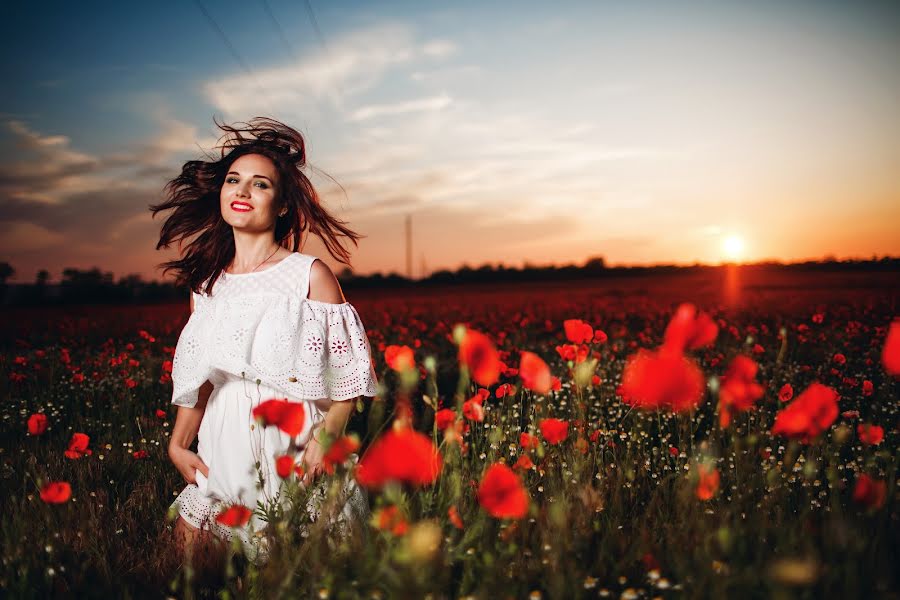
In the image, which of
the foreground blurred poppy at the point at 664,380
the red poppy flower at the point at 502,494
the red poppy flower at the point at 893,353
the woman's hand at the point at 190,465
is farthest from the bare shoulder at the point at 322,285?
the red poppy flower at the point at 893,353

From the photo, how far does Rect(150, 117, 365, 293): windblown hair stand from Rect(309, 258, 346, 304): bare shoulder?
1.29ft

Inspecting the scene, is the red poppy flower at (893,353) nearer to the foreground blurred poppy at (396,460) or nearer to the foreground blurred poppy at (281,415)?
the foreground blurred poppy at (396,460)

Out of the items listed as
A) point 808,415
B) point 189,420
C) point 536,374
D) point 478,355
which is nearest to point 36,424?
point 189,420

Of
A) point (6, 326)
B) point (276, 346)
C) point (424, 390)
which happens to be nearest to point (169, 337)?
point (6, 326)

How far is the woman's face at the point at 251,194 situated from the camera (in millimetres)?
2775

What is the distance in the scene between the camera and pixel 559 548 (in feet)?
5.34

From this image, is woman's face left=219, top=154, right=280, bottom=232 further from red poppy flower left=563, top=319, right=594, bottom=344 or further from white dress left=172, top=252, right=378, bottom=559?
red poppy flower left=563, top=319, right=594, bottom=344

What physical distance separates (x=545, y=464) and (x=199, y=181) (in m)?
2.33

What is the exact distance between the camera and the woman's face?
278cm

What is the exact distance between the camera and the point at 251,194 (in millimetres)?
2805

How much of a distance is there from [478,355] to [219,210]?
6.97 feet

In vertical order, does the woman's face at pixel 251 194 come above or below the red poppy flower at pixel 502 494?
above

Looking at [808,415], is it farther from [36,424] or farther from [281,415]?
[36,424]

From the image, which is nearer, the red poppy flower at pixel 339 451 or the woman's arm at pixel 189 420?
the red poppy flower at pixel 339 451
